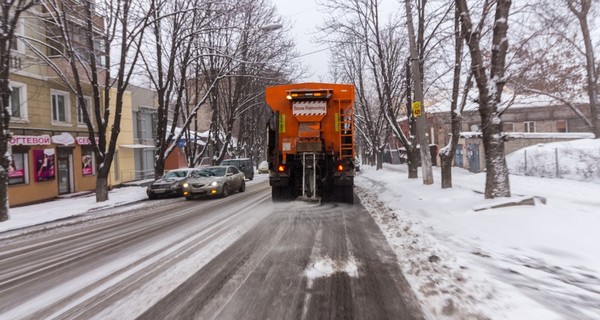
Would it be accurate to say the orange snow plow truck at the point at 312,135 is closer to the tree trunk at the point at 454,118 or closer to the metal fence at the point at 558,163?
the tree trunk at the point at 454,118

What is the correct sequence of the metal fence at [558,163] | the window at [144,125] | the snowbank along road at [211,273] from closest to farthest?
the snowbank along road at [211,273], the metal fence at [558,163], the window at [144,125]

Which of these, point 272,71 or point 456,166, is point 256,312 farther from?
point 456,166

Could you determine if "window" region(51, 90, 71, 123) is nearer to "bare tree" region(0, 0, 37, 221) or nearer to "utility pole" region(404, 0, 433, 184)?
"bare tree" region(0, 0, 37, 221)

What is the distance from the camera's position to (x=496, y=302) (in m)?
4.03

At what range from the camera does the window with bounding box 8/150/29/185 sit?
17.6 m

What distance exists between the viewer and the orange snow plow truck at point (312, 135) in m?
12.2

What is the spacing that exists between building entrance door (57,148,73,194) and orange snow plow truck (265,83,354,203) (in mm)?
13576

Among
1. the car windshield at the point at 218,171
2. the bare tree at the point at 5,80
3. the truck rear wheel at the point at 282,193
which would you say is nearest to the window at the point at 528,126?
the car windshield at the point at 218,171

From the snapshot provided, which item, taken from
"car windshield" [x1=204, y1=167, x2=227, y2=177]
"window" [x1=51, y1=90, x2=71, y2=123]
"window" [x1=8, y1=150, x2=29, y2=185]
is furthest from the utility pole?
"window" [x1=51, y1=90, x2=71, y2=123]

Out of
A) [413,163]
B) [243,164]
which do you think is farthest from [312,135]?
→ [243,164]

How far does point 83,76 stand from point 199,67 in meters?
6.87

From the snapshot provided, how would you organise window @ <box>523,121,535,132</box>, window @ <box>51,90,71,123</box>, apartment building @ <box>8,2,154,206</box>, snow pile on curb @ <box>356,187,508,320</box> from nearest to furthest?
snow pile on curb @ <box>356,187,508,320</box>
apartment building @ <box>8,2,154,206</box>
window @ <box>51,90,71,123</box>
window @ <box>523,121,535,132</box>

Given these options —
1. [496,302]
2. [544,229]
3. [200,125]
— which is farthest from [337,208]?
[200,125]

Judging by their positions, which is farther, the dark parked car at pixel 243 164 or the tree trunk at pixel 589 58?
the dark parked car at pixel 243 164
